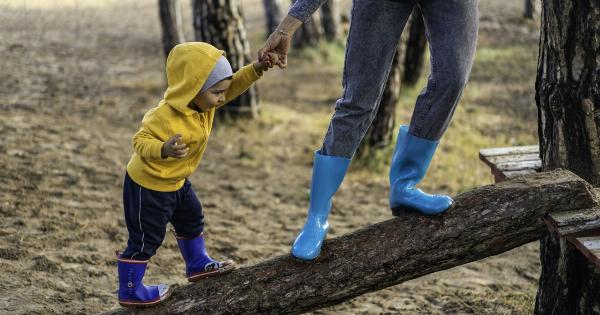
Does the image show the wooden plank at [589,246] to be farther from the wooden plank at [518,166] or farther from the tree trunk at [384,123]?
the tree trunk at [384,123]

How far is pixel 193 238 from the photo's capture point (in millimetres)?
3555

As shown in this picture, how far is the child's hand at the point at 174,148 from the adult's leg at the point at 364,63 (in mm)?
674

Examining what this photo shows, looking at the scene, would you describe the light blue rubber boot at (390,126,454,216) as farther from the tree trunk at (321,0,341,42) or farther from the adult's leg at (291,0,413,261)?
the tree trunk at (321,0,341,42)

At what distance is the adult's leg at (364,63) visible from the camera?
315 cm

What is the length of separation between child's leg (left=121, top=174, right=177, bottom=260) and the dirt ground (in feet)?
3.49

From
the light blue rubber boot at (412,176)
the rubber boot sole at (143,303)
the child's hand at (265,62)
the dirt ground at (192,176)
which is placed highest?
the child's hand at (265,62)

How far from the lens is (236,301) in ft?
10.9

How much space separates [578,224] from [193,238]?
171cm

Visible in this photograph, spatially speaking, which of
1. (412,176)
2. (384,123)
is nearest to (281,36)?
(412,176)

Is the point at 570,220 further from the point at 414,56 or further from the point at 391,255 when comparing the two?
the point at 414,56

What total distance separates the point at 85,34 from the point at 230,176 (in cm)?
727

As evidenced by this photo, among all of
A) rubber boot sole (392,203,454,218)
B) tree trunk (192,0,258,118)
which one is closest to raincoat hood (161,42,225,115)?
rubber boot sole (392,203,454,218)

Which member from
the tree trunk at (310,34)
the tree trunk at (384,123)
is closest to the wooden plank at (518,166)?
the tree trunk at (384,123)

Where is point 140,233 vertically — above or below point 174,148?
below
